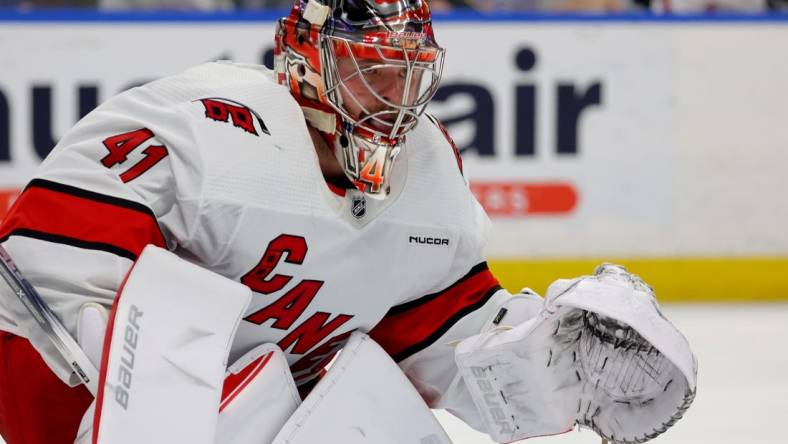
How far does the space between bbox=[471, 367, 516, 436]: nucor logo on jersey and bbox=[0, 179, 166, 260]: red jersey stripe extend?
68 cm

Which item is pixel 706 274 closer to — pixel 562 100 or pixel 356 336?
pixel 562 100

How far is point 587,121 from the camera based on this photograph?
5270 mm

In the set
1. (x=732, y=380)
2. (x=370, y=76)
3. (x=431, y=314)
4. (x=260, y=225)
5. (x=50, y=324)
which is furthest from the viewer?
(x=732, y=380)

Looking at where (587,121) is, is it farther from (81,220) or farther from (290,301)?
(81,220)

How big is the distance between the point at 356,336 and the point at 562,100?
117 inches

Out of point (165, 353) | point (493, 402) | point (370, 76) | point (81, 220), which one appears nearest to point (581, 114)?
point (493, 402)

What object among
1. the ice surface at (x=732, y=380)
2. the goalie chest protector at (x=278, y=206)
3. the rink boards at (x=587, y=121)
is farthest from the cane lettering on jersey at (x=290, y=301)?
the rink boards at (x=587, y=121)

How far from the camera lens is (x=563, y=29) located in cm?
527

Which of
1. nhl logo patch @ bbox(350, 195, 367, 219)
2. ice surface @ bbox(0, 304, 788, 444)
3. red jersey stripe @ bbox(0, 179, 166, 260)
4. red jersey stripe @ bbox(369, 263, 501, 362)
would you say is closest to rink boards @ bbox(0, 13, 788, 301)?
ice surface @ bbox(0, 304, 788, 444)

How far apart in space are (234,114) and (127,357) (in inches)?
Result: 21.0

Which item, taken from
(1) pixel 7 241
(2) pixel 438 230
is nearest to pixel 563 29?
(2) pixel 438 230

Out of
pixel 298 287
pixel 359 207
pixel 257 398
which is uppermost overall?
pixel 359 207

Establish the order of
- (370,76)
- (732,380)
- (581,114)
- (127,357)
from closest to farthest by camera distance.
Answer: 1. (127,357)
2. (370,76)
3. (732,380)
4. (581,114)

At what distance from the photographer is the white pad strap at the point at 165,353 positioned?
6.05 ft
